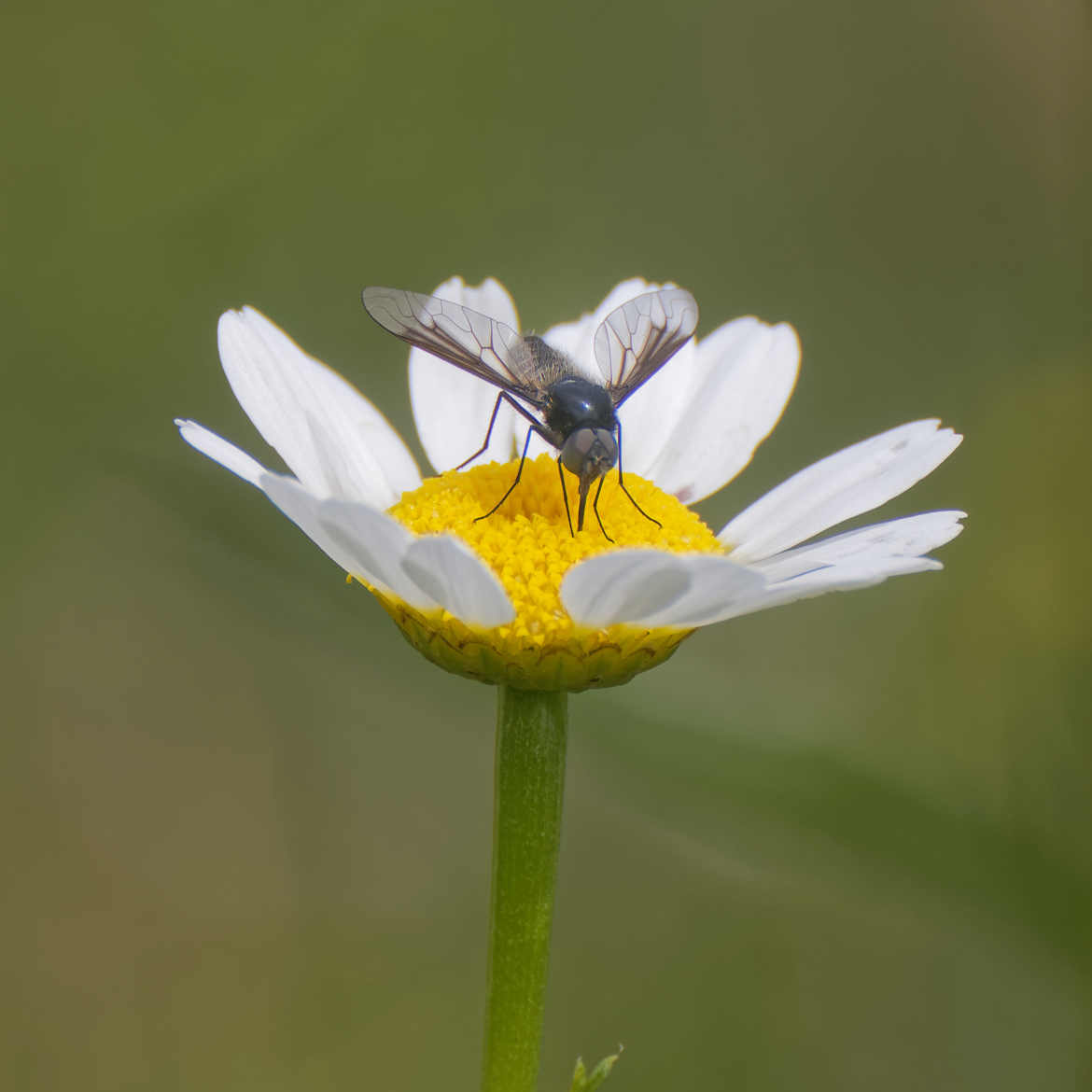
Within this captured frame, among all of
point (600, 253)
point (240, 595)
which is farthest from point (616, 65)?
point (240, 595)

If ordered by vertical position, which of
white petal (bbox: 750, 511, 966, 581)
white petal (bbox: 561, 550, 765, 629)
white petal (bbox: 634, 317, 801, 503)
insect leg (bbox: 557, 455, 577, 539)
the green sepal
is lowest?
the green sepal

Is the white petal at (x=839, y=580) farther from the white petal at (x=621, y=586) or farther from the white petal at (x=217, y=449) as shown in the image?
the white petal at (x=217, y=449)

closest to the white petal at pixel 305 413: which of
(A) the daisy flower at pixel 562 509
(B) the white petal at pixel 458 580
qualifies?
(A) the daisy flower at pixel 562 509

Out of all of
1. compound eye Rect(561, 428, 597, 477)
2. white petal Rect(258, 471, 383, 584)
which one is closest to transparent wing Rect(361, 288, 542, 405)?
compound eye Rect(561, 428, 597, 477)

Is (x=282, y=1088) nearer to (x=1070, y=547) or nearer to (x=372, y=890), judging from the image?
(x=372, y=890)

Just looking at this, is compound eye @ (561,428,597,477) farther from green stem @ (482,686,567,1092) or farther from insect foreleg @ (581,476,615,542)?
green stem @ (482,686,567,1092)
